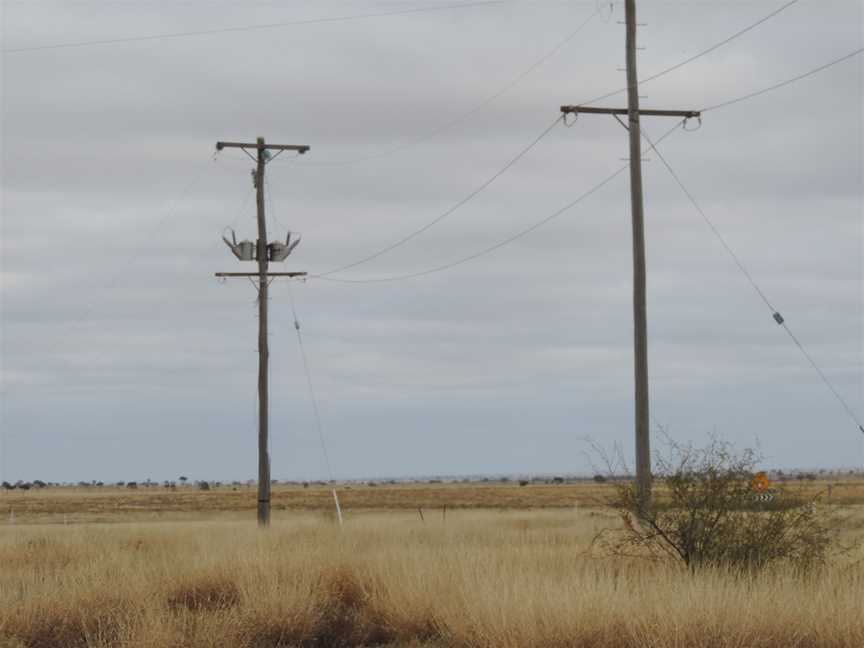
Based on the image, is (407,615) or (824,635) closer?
(824,635)

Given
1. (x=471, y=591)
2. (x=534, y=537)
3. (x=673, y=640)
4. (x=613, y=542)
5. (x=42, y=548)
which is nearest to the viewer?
(x=673, y=640)

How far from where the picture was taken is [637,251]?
23.0m

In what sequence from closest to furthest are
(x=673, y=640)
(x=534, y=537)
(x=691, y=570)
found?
1. (x=673, y=640)
2. (x=691, y=570)
3. (x=534, y=537)

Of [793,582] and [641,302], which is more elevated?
[641,302]

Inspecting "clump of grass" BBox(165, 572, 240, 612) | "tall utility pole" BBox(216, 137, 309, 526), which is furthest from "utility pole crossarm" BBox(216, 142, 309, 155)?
"clump of grass" BBox(165, 572, 240, 612)

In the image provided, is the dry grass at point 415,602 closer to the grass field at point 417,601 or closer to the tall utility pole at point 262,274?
the grass field at point 417,601

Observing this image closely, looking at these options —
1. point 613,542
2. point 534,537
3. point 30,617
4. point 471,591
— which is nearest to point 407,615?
point 471,591

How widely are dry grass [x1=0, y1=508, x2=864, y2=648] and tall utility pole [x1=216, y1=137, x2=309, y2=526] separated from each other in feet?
41.3

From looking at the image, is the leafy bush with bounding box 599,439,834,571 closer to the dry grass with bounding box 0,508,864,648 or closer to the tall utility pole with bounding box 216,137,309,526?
the dry grass with bounding box 0,508,864,648

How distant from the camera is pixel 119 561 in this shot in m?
22.3

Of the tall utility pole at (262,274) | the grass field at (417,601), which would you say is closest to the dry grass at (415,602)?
the grass field at (417,601)

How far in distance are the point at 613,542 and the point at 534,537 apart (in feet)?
28.6

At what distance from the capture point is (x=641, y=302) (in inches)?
896

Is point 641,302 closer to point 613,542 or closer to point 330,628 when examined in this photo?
point 613,542
